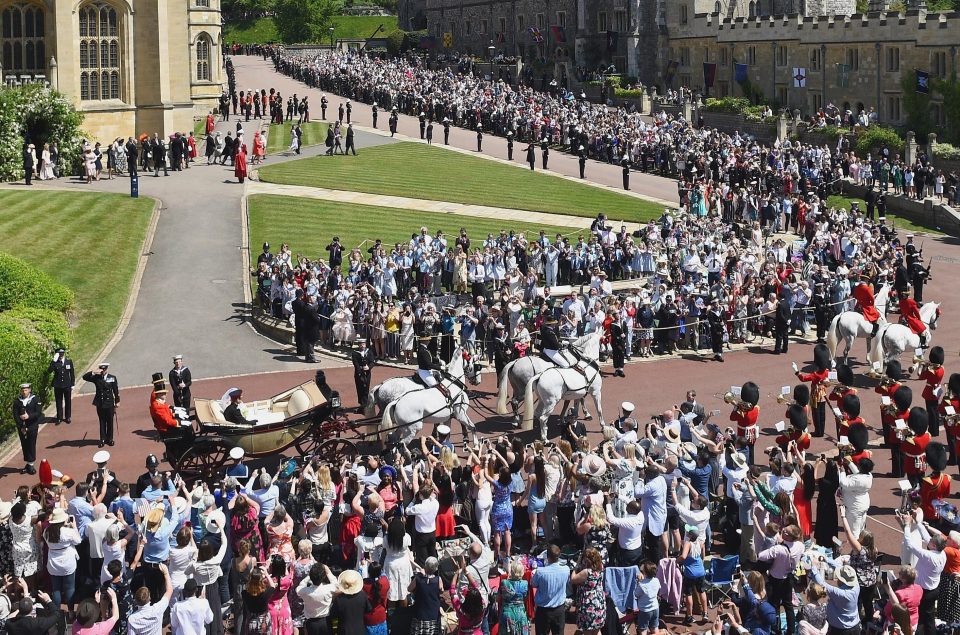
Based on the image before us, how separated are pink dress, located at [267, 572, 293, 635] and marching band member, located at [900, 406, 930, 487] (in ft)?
36.1

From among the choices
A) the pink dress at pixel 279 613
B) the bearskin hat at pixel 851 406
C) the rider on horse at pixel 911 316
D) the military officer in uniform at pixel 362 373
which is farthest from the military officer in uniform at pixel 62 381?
the rider on horse at pixel 911 316

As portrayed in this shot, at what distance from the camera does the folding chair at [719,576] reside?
16.5 m

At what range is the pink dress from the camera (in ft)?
45.7

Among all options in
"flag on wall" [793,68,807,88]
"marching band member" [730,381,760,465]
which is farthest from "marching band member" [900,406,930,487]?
"flag on wall" [793,68,807,88]

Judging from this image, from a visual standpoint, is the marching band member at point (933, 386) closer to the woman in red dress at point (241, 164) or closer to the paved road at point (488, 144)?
the paved road at point (488, 144)

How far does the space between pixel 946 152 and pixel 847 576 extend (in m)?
43.9

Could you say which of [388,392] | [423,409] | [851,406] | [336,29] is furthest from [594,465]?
[336,29]

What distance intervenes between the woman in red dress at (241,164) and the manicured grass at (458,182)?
1193 millimetres

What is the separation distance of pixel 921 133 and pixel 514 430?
→ 44.7m

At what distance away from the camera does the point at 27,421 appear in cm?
2150

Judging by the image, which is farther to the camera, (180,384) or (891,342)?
(891,342)

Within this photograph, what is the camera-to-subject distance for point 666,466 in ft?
56.0

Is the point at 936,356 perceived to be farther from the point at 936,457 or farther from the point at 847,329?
the point at 936,457

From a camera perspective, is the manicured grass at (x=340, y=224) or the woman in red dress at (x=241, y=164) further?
the woman in red dress at (x=241, y=164)
